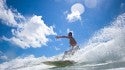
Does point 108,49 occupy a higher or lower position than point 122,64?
higher

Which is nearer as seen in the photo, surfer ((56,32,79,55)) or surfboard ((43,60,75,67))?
surfboard ((43,60,75,67))

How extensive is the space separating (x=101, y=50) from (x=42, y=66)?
6047 millimetres

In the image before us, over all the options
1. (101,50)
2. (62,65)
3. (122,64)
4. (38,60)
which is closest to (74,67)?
(62,65)

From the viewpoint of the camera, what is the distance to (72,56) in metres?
29.5

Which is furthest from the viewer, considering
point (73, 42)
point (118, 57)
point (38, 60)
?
point (38, 60)

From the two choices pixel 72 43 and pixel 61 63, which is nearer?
pixel 61 63

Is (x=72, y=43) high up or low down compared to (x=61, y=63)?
up

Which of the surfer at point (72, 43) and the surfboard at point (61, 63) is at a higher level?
the surfer at point (72, 43)

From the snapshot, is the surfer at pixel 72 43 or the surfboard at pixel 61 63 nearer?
the surfboard at pixel 61 63

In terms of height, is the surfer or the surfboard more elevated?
the surfer

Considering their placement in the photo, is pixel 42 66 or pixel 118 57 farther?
pixel 42 66

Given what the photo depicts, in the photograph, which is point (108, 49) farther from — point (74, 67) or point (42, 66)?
point (42, 66)

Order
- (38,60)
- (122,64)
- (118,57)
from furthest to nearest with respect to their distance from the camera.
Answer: (38,60), (118,57), (122,64)

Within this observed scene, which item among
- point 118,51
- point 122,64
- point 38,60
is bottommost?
point 122,64
